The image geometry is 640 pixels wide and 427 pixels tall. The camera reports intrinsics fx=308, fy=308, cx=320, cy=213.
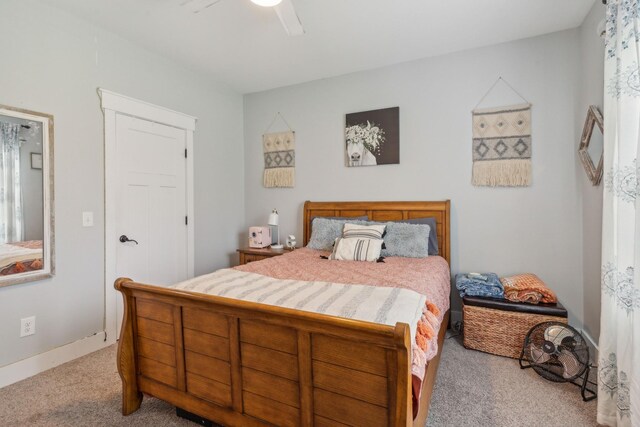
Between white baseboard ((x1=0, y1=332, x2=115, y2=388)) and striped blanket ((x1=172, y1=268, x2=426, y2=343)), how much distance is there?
58.4 inches

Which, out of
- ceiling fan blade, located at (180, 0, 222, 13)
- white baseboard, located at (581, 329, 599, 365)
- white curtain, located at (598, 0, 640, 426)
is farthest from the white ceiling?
white baseboard, located at (581, 329, 599, 365)

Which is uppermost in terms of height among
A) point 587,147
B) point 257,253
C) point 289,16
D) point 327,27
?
point 327,27

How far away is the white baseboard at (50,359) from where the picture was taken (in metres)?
2.11

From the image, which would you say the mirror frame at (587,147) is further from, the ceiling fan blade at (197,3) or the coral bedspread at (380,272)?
the ceiling fan blade at (197,3)

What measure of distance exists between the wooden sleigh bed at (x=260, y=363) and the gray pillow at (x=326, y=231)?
1.77m

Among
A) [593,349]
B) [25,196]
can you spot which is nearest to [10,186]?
[25,196]

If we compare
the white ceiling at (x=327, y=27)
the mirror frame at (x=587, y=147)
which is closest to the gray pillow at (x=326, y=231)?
the white ceiling at (x=327, y=27)

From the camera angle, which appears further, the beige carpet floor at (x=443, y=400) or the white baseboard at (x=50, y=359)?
the white baseboard at (x=50, y=359)

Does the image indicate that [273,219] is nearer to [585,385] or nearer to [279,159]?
[279,159]

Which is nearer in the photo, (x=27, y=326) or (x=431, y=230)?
(x=27, y=326)

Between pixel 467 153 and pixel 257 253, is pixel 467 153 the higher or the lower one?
the higher one

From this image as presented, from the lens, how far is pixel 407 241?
2818 mm

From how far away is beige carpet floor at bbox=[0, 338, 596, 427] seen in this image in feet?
5.63

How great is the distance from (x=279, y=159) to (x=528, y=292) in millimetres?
2966
